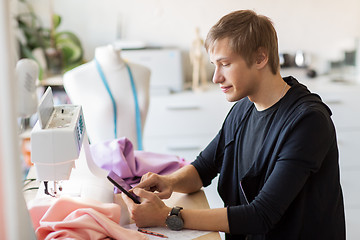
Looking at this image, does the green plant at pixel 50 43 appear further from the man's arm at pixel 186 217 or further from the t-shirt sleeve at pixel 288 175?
the t-shirt sleeve at pixel 288 175

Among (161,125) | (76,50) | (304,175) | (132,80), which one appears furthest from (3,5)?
(76,50)

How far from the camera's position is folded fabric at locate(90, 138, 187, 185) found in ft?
5.95

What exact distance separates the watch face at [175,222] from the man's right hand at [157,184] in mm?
177

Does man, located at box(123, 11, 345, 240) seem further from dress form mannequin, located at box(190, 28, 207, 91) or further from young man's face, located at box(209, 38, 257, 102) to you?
dress form mannequin, located at box(190, 28, 207, 91)

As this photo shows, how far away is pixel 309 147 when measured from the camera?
1.46m

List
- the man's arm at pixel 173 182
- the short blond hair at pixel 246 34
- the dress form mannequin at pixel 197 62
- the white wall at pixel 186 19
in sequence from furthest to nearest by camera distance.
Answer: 1. the white wall at pixel 186 19
2. the dress form mannequin at pixel 197 62
3. the man's arm at pixel 173 182
4. the short blond hair at pixel 246 34

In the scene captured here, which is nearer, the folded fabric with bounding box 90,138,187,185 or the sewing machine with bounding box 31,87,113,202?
the sewing machine with bounding box 31,87,113,202

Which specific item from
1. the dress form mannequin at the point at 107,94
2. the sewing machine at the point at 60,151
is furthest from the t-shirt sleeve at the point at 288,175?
the dress form mannequin at the point at 107,94

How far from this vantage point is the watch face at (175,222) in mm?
1480

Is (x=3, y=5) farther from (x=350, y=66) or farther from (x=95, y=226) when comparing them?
(x=350, y=66)

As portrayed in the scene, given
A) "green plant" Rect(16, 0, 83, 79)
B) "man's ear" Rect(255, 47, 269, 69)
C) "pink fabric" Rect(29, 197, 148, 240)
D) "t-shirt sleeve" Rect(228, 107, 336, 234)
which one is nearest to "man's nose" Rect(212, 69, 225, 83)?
"man's ear" Rect(255, 47, 269, 69)

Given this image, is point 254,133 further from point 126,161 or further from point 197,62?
point 197,62

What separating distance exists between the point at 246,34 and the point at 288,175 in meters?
0.46

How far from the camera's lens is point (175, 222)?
1.48 m
